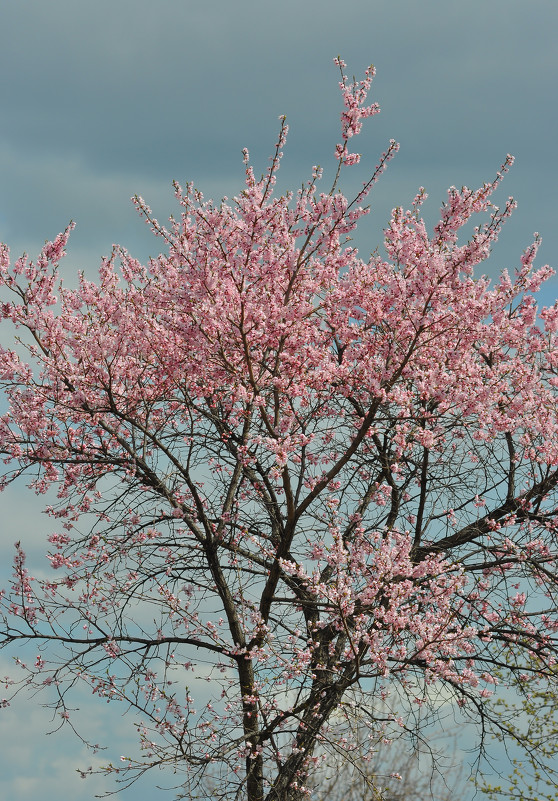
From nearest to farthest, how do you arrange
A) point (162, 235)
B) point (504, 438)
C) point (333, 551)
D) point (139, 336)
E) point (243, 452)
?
point (333, 551)
point (243, 452)
point (162, 235)
point (139, 336)
point (504, 438)

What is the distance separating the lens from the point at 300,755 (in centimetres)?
743

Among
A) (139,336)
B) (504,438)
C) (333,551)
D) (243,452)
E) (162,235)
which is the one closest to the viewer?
(333,551)

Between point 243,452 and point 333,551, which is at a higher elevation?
point 243,452

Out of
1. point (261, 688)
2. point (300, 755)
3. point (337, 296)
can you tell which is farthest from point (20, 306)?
point (300, 755)

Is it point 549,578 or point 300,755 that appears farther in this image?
point 549,578

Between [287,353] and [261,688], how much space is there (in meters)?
Answer: 3.53

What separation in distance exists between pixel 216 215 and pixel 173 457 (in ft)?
8.93

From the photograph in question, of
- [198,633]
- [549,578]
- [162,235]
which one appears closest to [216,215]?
[162,235]

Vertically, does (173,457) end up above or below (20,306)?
below

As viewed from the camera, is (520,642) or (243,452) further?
(520,642)

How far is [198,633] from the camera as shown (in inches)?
328

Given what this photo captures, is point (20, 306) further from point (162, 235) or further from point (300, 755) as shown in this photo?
point (300, 755)

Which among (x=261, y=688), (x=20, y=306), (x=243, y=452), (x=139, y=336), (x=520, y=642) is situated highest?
(x=139, y=336)

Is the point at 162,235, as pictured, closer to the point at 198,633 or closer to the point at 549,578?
the point at 198,633
